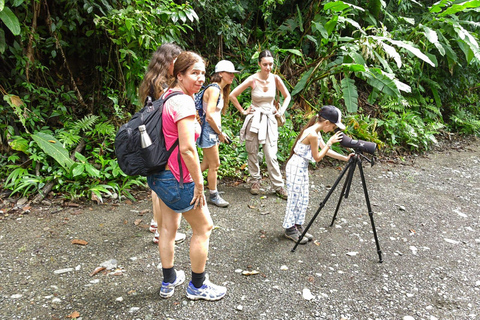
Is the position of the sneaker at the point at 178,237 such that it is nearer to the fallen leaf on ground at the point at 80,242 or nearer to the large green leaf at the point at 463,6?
the fallen leaf on ground at the point at 80,242

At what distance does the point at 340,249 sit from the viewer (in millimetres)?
3824

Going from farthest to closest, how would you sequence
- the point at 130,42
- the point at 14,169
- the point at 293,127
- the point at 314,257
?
the point at 293,127 → the point at 130,42 → the point at 14,169 → the point at 314,257

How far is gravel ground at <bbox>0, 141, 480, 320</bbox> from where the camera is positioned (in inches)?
112

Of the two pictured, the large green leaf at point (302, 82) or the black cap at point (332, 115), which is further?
the large green leaf at point (302, 82)

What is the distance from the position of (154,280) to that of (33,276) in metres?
1.12

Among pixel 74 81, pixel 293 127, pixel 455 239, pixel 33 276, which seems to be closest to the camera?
pixel 33 276

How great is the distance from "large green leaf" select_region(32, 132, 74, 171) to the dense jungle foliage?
24 mm

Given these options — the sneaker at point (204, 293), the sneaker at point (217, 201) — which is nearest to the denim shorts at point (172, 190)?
the sneaker at point (204, 293)

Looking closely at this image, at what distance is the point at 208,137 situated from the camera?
13.9ft

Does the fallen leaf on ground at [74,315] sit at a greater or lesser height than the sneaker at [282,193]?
lesser

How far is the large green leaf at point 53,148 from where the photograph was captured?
4621 mm

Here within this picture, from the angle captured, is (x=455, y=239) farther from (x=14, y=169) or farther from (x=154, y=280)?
(x=14, y=169)

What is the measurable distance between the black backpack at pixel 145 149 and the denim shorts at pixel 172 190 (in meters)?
0.07

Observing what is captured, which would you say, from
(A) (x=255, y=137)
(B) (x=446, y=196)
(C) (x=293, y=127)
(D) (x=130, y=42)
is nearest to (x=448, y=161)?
(B) (x=446, y=196)
